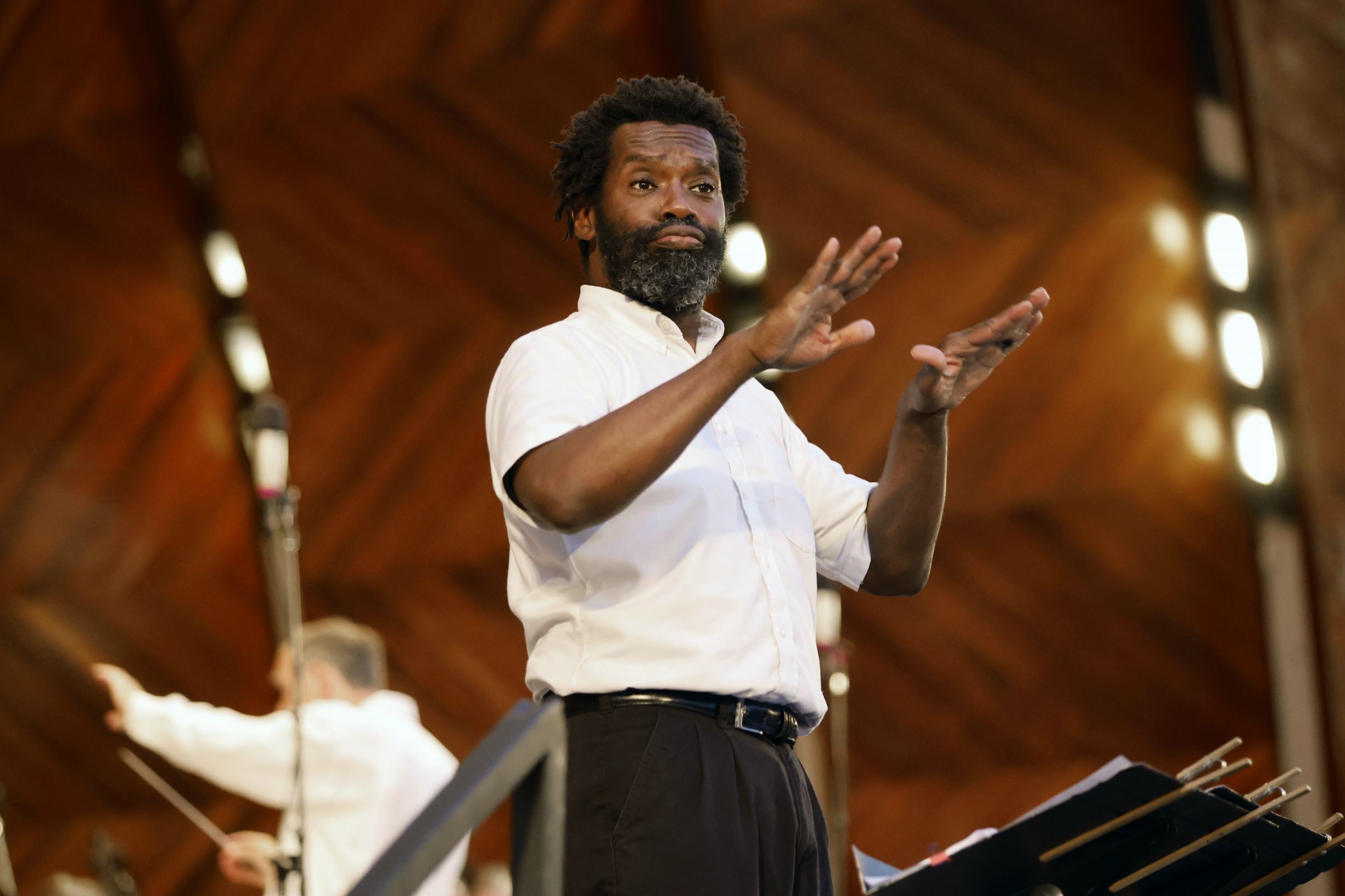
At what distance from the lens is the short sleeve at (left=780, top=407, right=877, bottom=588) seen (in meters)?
2.15

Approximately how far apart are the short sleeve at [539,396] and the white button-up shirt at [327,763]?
2490mm

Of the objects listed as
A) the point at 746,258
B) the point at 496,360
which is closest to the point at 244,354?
the point at 496,360

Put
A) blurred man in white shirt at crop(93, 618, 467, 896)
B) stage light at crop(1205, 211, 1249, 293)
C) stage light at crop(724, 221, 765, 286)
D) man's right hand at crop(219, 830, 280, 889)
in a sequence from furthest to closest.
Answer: stage light at crop(724, 221, 765, 286) < stage light at crop(1205, 211, 1249, 293) < blurred man in white shirt at crop(93, 618, 467, 896) < man's right hand at crop(219, 830, 280, 889)

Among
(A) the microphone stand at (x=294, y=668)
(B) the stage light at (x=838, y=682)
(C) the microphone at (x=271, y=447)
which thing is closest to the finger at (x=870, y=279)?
(A) the microphone stand at (x=294, y=668)

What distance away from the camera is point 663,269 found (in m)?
2.03

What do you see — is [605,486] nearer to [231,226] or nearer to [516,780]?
[516,780]

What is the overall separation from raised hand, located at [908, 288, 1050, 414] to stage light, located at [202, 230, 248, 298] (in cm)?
577

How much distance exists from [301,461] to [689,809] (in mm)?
5730

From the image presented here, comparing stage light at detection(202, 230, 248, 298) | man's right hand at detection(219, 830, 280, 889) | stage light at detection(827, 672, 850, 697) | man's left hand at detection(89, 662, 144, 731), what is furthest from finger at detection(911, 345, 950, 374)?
stage light at detection(202, 230, 248, 298)

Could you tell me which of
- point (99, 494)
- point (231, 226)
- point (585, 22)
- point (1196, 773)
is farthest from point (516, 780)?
point (99, 494)

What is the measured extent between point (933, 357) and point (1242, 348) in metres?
4.77

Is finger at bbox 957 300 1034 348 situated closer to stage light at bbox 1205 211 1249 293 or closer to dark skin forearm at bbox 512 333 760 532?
dark skin forearm at bbox 512 333 760 532

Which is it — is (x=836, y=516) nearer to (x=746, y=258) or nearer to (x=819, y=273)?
(x=819, y=273)

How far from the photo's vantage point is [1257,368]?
20.2ft
